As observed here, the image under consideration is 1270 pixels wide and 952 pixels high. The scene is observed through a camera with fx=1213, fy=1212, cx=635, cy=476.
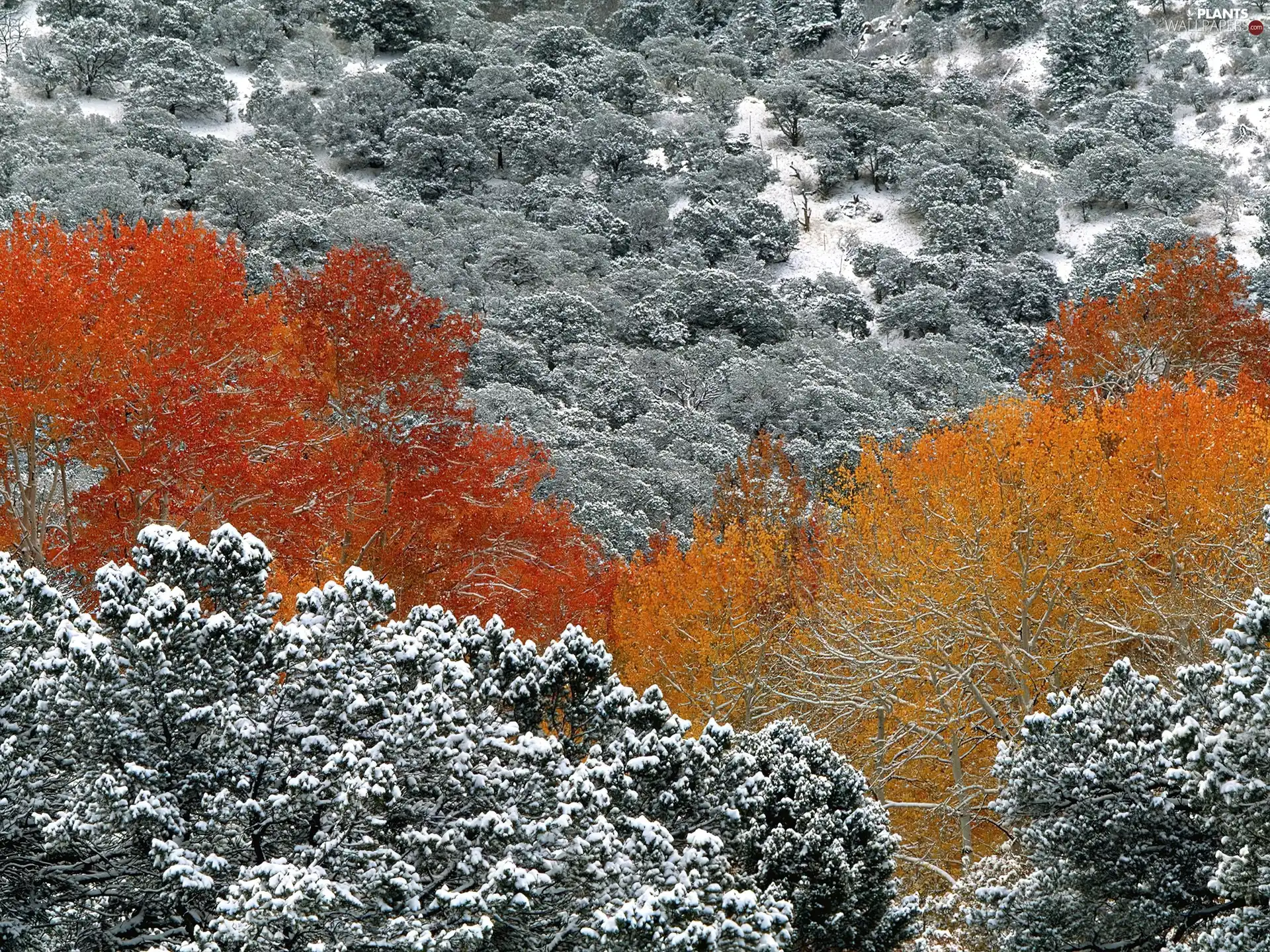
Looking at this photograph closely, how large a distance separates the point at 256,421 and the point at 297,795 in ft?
44.5

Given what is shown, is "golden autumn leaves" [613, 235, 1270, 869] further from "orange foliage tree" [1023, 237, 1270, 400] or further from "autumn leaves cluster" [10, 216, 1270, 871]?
"orange foliage tree" [1023, 237, 1270, 400]

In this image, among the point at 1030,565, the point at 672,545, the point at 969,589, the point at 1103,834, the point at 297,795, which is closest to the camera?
the point at 297,795

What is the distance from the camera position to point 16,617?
402 inches

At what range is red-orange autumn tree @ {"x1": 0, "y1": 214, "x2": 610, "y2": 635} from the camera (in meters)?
19.5

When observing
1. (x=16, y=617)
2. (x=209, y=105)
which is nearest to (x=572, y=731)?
(x=16, y=617)

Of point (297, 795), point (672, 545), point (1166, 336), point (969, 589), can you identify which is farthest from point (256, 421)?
point (1166, 336)

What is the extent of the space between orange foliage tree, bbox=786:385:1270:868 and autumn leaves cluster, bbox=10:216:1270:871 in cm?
8

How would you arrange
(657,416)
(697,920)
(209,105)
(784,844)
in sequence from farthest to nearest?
(209,105), (657,416), (784,844), (697,920)

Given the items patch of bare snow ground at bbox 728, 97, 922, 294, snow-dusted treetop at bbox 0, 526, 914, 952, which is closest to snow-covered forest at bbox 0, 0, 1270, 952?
snow-dusted treetop at bbox 0, 526, 914, 952

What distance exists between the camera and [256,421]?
2142 cm

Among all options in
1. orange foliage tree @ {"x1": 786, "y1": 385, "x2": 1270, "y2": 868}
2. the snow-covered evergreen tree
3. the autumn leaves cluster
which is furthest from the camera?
orange foliage tree @ {"x1": 786, "y1": 385, "x2": 1270, "y2": 868}

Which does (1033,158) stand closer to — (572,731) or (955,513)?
(955,513)

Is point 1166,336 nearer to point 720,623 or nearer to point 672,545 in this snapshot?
point 672,545

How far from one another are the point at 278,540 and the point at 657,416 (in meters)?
30.3
